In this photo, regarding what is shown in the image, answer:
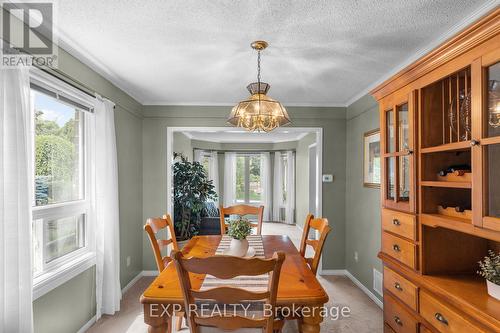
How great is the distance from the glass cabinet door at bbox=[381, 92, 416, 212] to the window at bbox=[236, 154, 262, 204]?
7.06 metres

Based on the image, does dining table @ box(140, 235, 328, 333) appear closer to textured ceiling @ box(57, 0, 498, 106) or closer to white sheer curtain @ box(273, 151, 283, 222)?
textured ceiling @ box(57, 0, 498, 106)

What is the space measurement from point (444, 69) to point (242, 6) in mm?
1193

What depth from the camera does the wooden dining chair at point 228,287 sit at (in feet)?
4.44

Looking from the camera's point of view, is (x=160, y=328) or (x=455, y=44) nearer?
(x=455, y=44)

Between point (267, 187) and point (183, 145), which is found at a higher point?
point (183, 145)

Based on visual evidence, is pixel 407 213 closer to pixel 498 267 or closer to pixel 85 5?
pixel 498 267

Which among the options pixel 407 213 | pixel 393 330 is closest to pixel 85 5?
pixel 407 213

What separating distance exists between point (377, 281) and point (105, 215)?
118 inches

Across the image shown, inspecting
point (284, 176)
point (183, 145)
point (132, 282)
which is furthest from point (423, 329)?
point (284, 176)

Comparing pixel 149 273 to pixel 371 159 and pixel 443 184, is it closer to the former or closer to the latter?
pixel 371 159

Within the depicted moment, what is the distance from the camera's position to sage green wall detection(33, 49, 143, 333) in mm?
2350

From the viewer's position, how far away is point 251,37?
223 cm

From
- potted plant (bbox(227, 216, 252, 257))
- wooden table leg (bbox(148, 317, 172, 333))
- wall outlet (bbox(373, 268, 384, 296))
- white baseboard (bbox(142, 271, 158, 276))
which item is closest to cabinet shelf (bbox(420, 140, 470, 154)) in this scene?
potted plant (bbox(227, 216, 252, 257))

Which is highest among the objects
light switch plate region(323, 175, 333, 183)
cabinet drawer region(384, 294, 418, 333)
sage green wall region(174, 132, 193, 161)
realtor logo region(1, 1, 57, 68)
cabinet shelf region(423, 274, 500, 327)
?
realtor logo region(1, 1, 57, 68)
